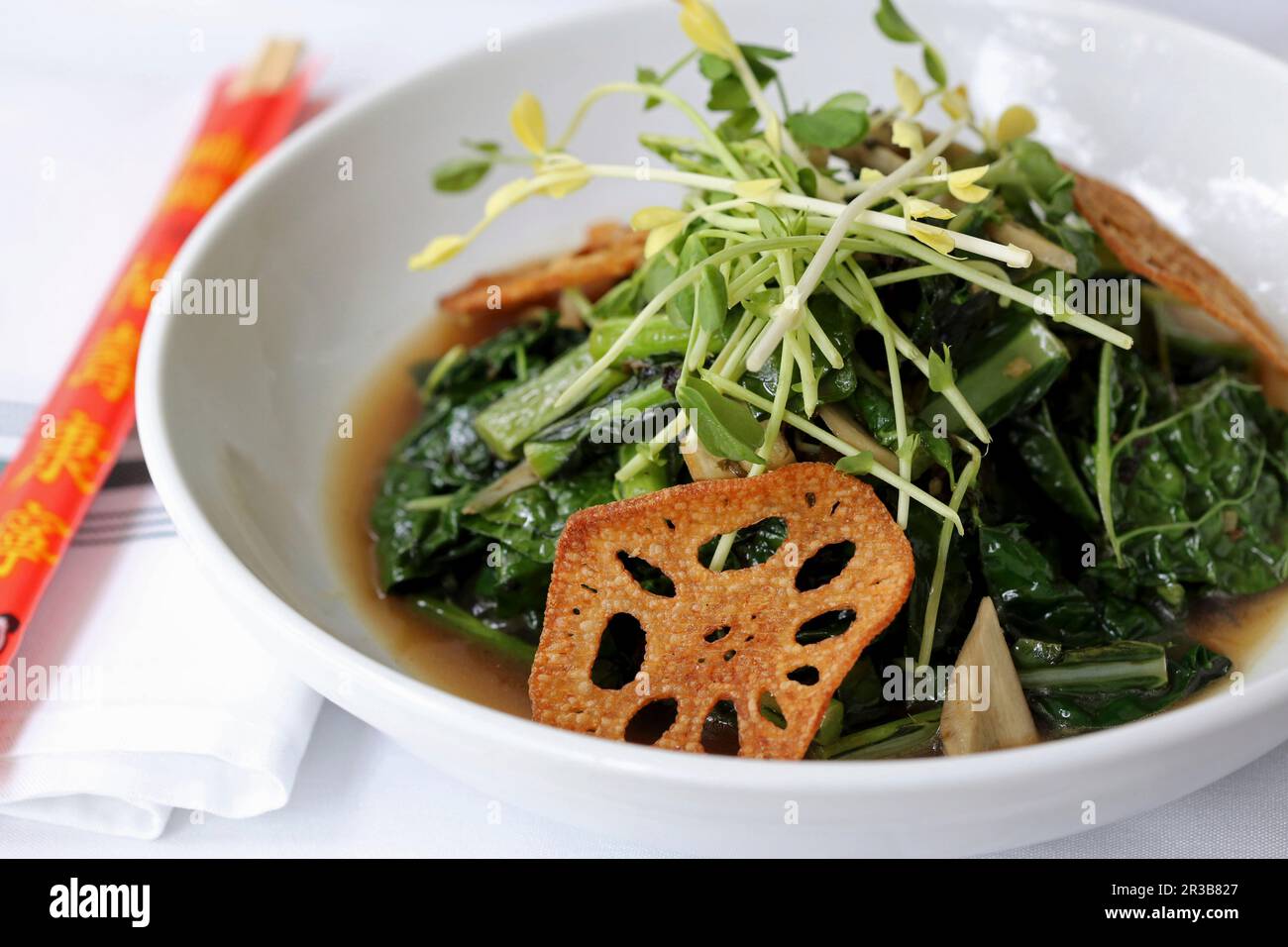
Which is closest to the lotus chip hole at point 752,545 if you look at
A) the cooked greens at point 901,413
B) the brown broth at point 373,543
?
the cooked greens at point 901,413

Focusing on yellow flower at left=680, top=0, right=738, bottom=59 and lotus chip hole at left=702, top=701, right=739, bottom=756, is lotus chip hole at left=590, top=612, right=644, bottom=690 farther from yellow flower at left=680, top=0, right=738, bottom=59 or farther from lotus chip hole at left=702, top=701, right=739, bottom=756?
yellow flower at left=680, top=0, right=738, bottom=59

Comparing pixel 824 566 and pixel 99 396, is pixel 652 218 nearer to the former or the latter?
pixel 824 566

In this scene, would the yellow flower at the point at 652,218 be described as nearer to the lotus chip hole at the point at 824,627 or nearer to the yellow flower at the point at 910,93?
the yellow flower at the point at 910,93

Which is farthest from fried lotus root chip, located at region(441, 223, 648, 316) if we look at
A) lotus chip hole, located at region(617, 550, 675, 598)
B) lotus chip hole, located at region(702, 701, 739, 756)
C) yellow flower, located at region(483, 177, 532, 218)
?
lotus chip hole, located at region(702, 701, 739, 756)

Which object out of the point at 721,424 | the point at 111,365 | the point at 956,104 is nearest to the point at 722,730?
the point at 721,424

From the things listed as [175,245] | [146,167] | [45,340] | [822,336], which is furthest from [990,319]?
[146,167]

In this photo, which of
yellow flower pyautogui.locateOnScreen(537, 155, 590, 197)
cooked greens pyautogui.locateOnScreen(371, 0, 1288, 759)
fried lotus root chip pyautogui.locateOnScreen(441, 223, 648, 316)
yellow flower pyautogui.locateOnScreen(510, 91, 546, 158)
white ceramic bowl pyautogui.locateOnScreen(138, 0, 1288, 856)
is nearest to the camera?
white ceramic bowl pyautogui.locateOnScreen(138, 0, 1288, 856)
